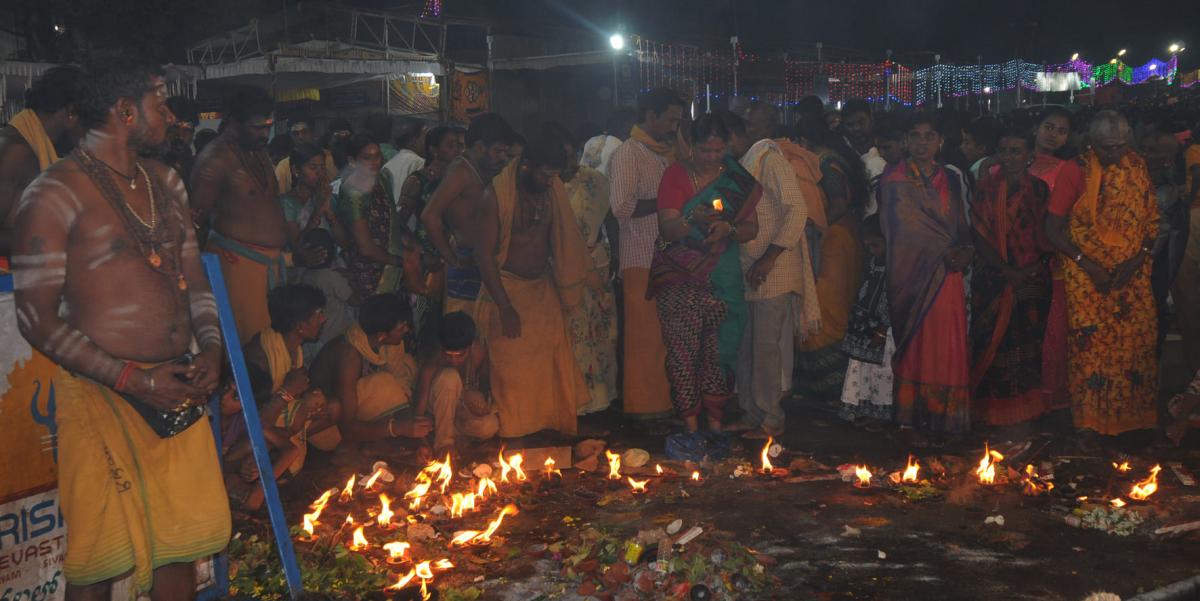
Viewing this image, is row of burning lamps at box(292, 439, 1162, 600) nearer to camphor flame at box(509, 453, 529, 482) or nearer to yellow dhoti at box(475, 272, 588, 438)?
camphor flame at box(509, 453, 529, 482)

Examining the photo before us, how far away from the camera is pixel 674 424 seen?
8078 mm

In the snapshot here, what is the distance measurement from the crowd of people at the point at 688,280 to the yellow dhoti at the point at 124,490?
6.76 feet

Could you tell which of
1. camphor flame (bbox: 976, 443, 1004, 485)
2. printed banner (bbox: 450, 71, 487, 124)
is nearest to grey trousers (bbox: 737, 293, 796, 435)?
camphor flame (bbox: 976, 443, 1004, 485)

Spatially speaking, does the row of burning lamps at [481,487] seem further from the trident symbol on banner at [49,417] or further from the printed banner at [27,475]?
the trident symbol on banner at [49,417]

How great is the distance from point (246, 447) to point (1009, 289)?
517 centimetres

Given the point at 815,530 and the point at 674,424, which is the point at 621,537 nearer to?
the point at 815,530

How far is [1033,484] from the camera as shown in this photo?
6.24 metres

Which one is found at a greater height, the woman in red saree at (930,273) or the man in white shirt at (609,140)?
the man in white shirt at (609,140)

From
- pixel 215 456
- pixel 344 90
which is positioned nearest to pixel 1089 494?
pixel 215 456

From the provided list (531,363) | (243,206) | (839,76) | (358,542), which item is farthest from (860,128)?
(839,76)

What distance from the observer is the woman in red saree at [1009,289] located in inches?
287

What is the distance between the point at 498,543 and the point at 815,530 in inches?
66.0

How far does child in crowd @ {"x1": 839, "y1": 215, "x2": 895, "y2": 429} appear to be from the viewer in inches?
307

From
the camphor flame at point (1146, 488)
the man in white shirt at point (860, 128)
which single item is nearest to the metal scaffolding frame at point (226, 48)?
the man in white shirt at point (860, 128)
